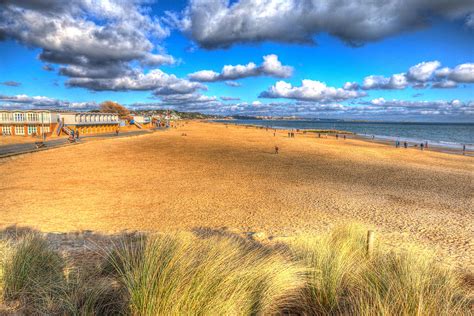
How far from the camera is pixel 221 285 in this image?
3580 millimetres

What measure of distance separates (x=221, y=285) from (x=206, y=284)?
211mm

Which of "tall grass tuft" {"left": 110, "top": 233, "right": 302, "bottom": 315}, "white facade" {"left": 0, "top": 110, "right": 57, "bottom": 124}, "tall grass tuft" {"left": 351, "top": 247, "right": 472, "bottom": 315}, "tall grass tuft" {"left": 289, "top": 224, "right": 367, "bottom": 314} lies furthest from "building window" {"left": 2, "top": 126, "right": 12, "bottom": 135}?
"tall grass tuft" {"left": 351, "top": 247, "right": 472, "bottom": 315}

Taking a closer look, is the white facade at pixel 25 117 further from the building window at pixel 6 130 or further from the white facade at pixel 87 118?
the white facade at pixel 87 118

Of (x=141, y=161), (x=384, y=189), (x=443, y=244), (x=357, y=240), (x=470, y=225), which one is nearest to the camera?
(x=357, y=240)

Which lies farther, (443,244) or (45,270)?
(443,244)

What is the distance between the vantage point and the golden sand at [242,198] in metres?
9.30

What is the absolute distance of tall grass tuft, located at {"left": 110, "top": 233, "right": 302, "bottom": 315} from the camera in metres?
3.22

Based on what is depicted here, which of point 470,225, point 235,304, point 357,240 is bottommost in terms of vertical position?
point 470,225

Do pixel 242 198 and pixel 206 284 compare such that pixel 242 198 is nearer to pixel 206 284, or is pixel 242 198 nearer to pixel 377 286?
pixel 377 286

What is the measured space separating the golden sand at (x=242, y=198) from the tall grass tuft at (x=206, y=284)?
4.50m

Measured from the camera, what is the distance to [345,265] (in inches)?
183

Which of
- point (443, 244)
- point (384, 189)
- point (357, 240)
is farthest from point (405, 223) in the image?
point (384, 189)

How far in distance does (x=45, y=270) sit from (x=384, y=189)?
51.0 ft

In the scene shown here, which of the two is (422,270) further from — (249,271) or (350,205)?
(350,205)
